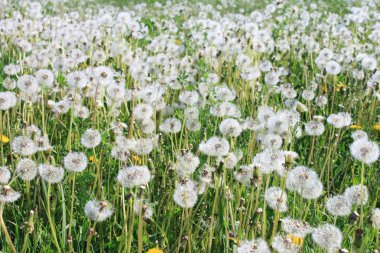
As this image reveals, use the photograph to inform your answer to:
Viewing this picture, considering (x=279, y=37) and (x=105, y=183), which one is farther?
(x=279, y=37)

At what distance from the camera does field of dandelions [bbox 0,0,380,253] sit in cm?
164

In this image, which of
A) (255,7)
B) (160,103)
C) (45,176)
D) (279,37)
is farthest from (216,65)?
(255,7)

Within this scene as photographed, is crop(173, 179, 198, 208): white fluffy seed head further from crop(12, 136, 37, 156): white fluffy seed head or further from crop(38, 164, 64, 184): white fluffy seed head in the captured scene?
crop(12, 136, 37, 156): white fluffy seed head

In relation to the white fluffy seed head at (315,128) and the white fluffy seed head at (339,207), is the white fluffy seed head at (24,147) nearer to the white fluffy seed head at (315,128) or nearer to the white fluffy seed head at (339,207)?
the white fluffy seed head at (339,207)

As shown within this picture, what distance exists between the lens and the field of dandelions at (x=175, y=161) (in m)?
1.64

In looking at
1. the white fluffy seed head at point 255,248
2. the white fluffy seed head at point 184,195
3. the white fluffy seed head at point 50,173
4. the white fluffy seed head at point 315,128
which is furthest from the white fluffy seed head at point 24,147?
the white fluffy seed head at point 315,128

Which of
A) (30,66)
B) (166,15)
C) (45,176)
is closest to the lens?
(45,176)

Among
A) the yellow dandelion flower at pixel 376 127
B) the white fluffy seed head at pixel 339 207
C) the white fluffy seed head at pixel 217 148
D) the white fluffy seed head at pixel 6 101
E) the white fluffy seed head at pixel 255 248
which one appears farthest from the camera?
the yellow dandelion flower at pixel 376 127

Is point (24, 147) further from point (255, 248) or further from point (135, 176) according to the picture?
point (255, 248)

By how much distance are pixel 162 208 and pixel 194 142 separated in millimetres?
688

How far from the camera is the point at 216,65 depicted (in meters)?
3.96

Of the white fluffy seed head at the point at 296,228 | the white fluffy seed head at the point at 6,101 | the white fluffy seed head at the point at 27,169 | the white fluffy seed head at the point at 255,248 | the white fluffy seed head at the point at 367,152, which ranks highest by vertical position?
the white fluffy seed head at the point at 367,152

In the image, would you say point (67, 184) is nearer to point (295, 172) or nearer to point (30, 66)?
point (295, 172)

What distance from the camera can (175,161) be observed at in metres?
2.50
